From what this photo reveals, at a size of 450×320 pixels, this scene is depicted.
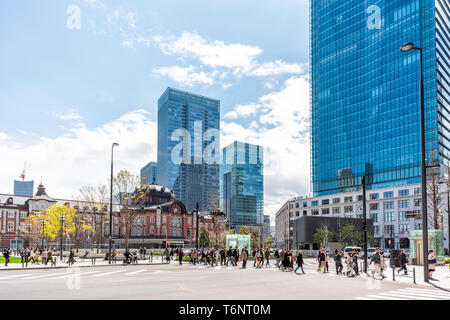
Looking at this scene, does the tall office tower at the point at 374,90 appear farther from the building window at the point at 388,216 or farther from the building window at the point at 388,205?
the building window at the point at 388,216

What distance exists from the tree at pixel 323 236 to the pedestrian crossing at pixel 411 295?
2367 inches

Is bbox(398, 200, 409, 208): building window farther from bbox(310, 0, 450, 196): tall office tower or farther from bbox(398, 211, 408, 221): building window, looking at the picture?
bbox(310, 0, 450, 196): tall office tower

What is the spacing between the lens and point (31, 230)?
81938 mm

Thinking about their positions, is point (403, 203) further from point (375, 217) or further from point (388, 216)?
point (375, 217)

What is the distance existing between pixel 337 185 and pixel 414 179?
24071 mm

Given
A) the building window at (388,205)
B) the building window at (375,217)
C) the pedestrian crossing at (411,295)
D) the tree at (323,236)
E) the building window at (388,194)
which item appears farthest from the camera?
the building window at (375,217)

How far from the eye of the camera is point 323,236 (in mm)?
77375

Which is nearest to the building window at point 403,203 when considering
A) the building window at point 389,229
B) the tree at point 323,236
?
the building window at point 389,229

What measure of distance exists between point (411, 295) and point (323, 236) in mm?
63108

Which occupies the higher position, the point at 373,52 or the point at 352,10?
the point at 352,10

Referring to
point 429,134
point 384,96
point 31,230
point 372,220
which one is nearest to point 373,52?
point 384,96

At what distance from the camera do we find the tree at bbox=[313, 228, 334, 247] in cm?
7735

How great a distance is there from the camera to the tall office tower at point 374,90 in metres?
98.6
